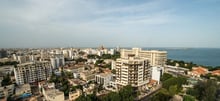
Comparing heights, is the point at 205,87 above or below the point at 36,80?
above

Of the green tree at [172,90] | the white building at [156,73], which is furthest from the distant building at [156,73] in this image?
the green tree at [172,90]

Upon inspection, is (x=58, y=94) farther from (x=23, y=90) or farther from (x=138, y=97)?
(x=138, y=97)

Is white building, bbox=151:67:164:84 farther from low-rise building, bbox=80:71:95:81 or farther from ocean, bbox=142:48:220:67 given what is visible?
ocean, bbox=142:48:220:67

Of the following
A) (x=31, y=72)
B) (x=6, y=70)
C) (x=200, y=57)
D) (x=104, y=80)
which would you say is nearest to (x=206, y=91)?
(x=104, y=80)

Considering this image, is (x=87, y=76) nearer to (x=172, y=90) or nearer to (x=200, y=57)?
(x=172, y=90)

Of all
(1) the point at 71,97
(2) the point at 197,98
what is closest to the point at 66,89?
(1) the point at 71,97
